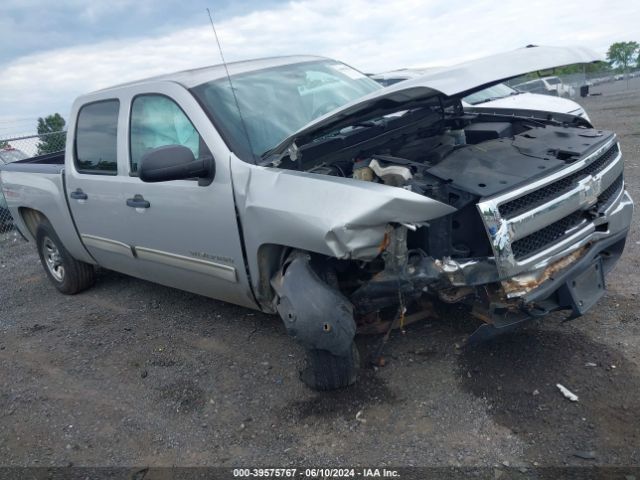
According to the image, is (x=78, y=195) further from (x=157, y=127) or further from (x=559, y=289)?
(x=559, y=289)

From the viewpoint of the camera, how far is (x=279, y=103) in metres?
3.85

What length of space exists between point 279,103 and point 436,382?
2077 mm

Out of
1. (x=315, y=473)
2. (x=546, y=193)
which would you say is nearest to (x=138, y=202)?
(x=315, y=473)

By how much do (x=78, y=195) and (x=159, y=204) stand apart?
1.25 meters

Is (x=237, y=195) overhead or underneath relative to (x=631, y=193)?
overhead

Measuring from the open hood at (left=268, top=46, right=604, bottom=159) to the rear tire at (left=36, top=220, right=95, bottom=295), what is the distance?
10.4 ft

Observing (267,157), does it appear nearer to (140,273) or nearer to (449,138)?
(449,138)

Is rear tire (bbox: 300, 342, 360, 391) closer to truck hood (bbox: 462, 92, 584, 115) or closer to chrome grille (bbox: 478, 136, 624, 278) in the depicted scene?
chrome grille (bbox: 478, 136, 624, 278)

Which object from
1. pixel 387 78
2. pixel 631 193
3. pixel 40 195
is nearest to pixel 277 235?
pixel 40 195

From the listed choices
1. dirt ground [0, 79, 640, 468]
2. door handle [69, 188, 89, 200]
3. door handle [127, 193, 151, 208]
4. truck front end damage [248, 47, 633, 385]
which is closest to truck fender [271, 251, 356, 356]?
truck front end damage [248, 47, 633, 385]

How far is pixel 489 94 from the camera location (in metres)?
7.97

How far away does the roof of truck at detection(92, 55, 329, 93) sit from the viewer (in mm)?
3908

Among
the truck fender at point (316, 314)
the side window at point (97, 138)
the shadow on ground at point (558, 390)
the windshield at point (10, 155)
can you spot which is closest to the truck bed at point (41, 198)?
the side window at point (97, 138)

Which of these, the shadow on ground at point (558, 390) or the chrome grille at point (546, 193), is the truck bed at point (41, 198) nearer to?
the shadow on ground at point (558, 390)
